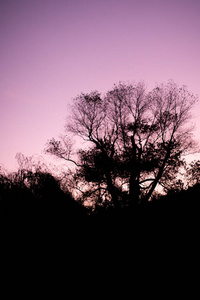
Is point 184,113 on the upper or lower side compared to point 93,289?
upper

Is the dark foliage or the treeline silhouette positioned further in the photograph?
the dark foliage

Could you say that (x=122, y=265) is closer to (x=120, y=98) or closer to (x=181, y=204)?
(x=181, y=204)

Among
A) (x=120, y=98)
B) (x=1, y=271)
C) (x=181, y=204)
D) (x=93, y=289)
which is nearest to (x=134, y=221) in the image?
(x=181, y=204)

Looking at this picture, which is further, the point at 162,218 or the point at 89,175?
the point at 89,175

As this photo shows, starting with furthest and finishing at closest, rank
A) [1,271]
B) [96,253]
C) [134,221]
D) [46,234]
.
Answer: [134,221] → [46,234] → [96,253] → [1,271]

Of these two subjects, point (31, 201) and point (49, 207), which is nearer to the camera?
point (31, 201)

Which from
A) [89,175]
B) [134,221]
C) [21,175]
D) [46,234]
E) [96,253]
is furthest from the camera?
[89,175]

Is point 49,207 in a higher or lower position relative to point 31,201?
lower

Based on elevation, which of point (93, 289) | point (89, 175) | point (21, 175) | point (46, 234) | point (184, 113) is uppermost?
point (184, 113)

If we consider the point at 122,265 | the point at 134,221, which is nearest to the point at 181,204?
the point at 134,221

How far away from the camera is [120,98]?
18703 millimetres

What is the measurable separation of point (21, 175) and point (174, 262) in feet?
33.6

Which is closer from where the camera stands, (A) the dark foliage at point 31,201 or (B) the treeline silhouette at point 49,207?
(B) the treeline silhouette at point 49,207

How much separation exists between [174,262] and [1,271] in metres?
6.26
